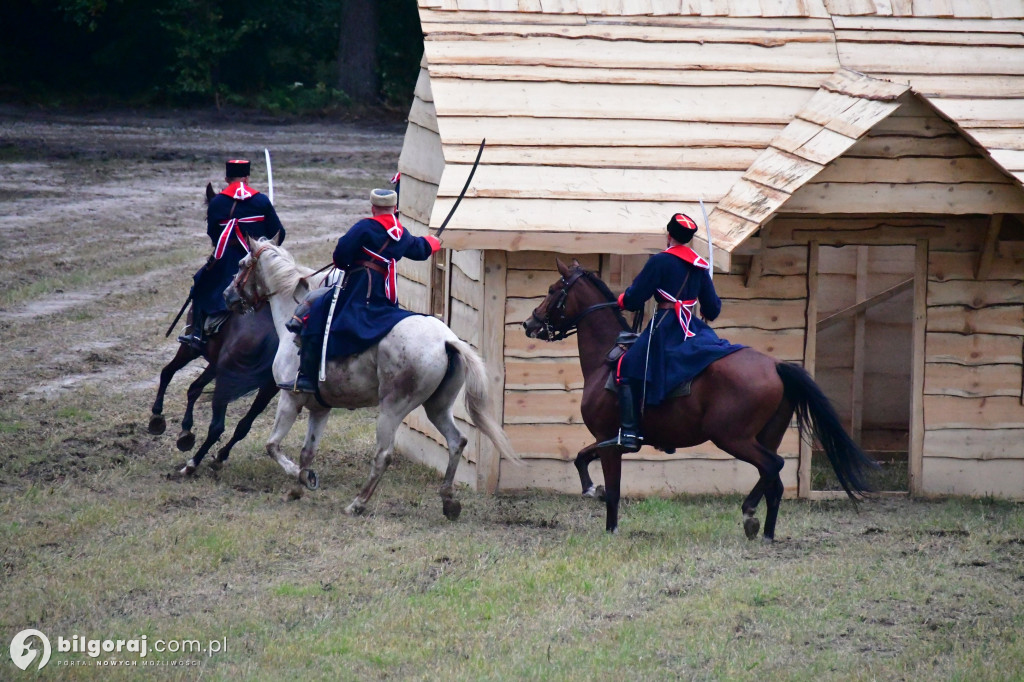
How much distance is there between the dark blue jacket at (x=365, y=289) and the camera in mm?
9438

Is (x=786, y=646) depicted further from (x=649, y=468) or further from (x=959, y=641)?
(x=649, y=468)

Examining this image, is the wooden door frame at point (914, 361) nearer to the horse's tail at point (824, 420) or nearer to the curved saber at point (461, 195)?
the horse's tail at point (824, 420)

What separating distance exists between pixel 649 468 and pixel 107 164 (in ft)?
51.4

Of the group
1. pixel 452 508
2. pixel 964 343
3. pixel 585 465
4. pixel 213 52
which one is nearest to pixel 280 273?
pixel 452 508

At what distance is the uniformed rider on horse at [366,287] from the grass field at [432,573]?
4.42 feet

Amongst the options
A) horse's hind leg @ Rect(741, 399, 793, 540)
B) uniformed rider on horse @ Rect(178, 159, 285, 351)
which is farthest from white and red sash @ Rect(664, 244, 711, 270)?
uniformed rider on horse @ Rect(178, 159, 285, 351)

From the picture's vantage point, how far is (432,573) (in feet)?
27.1

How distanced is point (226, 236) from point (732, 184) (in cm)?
438

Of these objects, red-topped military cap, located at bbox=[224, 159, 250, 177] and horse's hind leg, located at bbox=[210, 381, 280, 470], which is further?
red-topped military cap, located at bbox=[224, 159, 250, 177]

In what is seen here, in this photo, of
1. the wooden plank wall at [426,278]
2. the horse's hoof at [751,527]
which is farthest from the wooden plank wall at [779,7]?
the horse's hoof at [751,527]

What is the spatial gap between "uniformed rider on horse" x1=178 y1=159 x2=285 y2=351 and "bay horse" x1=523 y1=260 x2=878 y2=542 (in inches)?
121

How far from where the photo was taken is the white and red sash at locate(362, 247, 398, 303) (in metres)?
9.46

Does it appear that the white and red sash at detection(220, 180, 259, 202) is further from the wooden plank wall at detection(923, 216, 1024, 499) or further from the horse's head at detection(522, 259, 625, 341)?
the wooden plank wall at detection(923, 216, 1024, 499)

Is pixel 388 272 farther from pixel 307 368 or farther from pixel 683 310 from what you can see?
pixel 683 310
